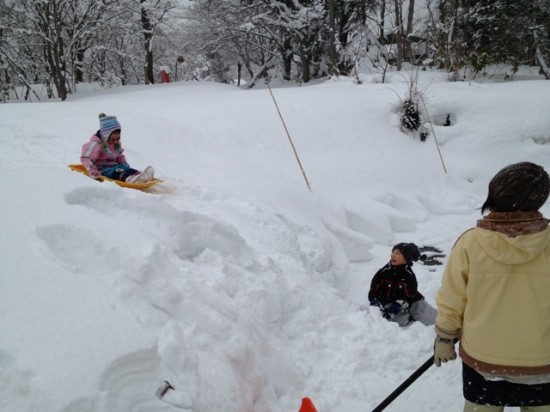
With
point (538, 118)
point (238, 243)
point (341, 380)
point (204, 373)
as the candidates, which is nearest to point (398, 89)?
point (538, 118)

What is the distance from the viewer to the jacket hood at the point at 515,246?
1.53m

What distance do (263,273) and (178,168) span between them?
9.69 ft

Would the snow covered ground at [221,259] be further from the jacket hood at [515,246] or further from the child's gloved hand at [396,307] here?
the jacket hood at [515,246]

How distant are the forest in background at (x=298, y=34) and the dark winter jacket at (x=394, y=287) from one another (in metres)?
8.11

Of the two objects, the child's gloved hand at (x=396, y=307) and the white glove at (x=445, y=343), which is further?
the child's gloved hand at (x=396, y=307)

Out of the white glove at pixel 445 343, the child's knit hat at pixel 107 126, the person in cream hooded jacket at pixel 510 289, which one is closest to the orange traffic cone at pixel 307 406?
the white glove at pixel 445 343

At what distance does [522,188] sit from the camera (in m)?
1.56

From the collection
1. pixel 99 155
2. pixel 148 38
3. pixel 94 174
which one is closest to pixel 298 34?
pixel 148 38

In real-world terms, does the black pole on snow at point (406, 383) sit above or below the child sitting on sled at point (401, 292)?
above

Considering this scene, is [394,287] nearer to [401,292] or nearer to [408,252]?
[401,292]

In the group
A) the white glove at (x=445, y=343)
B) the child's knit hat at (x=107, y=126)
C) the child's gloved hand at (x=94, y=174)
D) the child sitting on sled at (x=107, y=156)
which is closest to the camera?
the white glove at (x=445, y=343)

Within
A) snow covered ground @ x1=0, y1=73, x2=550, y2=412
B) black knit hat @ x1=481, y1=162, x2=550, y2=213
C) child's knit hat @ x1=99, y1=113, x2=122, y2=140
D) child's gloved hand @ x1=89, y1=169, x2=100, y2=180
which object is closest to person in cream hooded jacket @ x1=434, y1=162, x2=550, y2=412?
black knit hat @ x1=481, y1=162, x2=550, y2=213

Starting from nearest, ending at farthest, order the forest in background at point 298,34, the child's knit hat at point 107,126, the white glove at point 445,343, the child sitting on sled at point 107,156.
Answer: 1. the white glove at point 445,343
2. the child sitting on sled at point 107,156
3. the child's knit hat at point 107,126
4. the forest in background at point 298,34

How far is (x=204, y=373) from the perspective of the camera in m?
2.12
